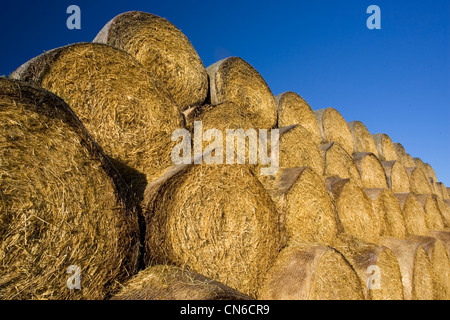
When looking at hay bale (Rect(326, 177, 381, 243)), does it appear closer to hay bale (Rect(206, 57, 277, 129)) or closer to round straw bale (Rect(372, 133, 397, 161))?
hay bale (Rect(206, 57, 277, 129))

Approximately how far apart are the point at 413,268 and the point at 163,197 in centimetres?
387

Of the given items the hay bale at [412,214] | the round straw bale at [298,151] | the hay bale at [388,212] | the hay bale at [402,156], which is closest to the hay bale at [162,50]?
the round straw bale at [298,151]

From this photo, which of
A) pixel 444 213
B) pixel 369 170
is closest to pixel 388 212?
pixel 369 170

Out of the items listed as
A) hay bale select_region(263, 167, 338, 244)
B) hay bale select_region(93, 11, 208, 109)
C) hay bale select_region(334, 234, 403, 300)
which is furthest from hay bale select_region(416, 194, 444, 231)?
hay bale select_region(93, 11, 208, 109)

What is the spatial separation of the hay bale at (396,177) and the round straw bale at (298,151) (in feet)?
8.57

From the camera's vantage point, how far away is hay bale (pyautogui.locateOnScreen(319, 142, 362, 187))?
17.6ft

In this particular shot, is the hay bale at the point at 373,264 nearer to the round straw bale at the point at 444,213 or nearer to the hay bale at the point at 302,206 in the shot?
the hay bale at the point at 302,206

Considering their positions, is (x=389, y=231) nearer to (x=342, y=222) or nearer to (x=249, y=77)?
(x=342, y=222)

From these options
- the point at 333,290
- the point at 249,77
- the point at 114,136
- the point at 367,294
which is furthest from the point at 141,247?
the point at 249,77

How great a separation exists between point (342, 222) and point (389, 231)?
1518mm

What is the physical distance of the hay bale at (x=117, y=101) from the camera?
2.61 meters

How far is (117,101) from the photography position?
9.41 ft

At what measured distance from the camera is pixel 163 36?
11.9 feet

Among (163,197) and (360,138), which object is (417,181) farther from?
(163,197)
